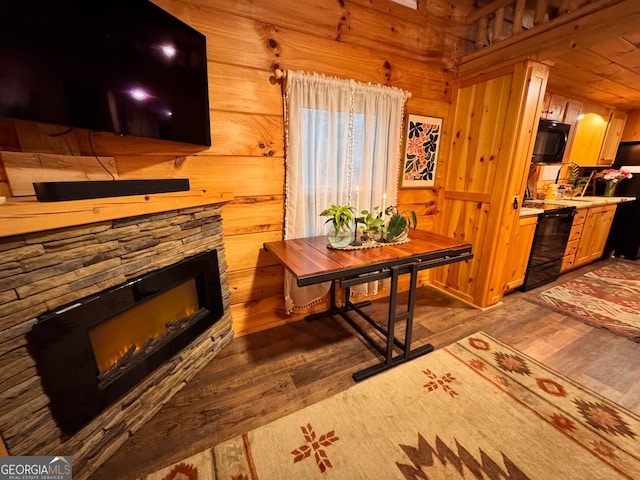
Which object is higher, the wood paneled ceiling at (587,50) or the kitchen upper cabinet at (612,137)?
the wood paneled ceiling at (587,50)

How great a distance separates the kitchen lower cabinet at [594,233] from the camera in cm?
322

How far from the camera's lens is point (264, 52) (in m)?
1.69

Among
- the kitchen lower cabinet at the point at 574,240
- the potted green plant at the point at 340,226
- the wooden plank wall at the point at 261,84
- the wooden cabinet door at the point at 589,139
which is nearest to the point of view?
the wooden plank wall at the point at 261,84

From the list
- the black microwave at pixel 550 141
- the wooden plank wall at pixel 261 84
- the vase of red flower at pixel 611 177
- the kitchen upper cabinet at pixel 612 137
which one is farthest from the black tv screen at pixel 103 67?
the kitchen upper cabinet at pixel 612 137

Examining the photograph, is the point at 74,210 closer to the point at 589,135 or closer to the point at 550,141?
the point at 550,141

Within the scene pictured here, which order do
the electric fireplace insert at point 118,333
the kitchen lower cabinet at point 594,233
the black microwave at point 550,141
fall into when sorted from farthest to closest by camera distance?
the kitchen lower cabinet at point 594,233 < the black microwave at point 550,141 < the electric fireplace insert at point 118,333

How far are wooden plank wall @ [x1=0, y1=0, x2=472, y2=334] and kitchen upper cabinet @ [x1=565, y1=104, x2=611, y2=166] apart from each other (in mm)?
2291

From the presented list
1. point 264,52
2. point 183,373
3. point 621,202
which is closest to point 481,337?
point 183,373

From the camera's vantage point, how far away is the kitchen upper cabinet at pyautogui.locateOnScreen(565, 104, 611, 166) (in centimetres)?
330

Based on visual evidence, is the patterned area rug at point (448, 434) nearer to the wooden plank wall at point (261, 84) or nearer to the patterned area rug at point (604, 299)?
the wooden plank wall at point (261, 84)

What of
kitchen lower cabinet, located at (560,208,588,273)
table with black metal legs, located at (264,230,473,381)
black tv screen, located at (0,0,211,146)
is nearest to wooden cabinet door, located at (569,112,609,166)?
kitchen lower cabinet, located at (560,208,588,273)

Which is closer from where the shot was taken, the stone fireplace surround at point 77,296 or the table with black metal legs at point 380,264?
the stone fireplace surround at point 77,296

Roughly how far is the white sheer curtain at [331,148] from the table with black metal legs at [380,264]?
33cm

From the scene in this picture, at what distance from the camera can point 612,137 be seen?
12.2 ft
